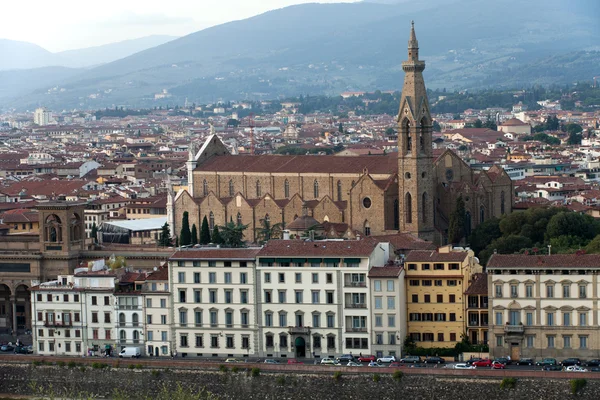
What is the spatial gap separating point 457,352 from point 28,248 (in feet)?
65.6

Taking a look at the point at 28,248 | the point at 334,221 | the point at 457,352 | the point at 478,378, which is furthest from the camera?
the point at 334,221

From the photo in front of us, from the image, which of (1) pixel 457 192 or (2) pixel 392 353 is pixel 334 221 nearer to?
(1) pixel 457 192

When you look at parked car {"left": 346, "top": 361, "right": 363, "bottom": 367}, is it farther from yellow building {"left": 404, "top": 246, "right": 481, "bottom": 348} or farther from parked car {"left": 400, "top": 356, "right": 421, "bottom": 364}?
yellow building {"left": 404, "top": 246, "right": 481, "bottom": 348}

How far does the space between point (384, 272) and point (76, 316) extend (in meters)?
11.0

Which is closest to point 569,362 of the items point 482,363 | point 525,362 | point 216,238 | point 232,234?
point 525,362

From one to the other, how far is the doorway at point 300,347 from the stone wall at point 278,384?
2.83 m

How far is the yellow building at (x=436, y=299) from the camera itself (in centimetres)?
5328

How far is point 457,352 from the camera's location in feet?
172

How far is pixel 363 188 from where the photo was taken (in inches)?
2943

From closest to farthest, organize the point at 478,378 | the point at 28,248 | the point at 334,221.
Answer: the point at 478,378 < the point at 28,248 < the point at 334,221

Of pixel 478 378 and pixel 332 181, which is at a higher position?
pixel 332 181

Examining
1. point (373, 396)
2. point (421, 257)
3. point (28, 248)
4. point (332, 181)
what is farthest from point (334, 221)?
point (373, 396)

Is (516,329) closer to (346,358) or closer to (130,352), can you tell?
(346,358)

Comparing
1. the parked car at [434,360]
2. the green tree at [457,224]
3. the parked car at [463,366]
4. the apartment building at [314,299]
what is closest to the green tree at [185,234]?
the green tree at [457,224]
